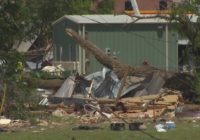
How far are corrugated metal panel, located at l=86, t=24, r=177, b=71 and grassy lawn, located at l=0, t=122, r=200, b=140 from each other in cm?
1537

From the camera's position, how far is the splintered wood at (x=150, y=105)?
19337 millimetres

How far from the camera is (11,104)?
18.4 meters

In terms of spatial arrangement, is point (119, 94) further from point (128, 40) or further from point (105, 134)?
point (128, 40)

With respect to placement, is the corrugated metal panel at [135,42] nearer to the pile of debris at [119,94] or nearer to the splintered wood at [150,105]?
the pile of debris at [119,94]

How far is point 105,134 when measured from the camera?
47.5 feet

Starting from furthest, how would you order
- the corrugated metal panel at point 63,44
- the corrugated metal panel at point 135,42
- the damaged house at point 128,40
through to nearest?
the corrugated metal panel at point 63,44
the corrugated metal panel at point 135,42
the damaged house at point 128,40

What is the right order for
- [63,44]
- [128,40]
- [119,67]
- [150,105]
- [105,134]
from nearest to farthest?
1. [105,134]
2. [150,105]
3. [119,67]
4. [128,40]
5. [63,44]

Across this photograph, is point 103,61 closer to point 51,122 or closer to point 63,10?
point 51,122

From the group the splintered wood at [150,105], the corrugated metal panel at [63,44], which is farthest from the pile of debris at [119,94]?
the corrugated metal panel at [63,44]

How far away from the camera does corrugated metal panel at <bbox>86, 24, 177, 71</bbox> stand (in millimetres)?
31062

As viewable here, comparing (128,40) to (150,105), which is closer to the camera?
(150,105)

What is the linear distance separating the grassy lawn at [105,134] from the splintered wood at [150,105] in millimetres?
3377

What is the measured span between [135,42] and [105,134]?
57.5 ft

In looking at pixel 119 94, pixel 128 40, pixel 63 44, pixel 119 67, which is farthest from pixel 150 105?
A: pixel 63 44
